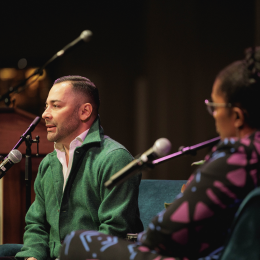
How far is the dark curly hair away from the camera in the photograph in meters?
1.02

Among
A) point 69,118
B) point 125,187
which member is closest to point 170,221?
point 125,187

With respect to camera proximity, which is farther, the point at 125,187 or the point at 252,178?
the point at 125,187

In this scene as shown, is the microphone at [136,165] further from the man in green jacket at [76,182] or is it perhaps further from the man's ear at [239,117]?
the man in green jacket at [76,182]

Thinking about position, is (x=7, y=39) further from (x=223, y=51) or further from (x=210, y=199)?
(x=210, y=199)

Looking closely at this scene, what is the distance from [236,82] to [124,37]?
3.40m

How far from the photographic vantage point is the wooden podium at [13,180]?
242 centimetres

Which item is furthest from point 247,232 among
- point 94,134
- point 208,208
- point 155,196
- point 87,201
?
point 155,196

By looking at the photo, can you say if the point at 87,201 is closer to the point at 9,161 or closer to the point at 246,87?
the point at 9,161

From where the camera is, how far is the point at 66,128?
1.94m

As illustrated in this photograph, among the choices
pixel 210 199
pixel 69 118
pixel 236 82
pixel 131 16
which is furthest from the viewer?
pixel 131 16

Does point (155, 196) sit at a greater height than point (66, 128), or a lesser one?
lesser

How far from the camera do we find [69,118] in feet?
6.37

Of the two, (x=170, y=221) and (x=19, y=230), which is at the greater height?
(x=170, y=221)

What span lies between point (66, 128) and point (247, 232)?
126 centimetres
